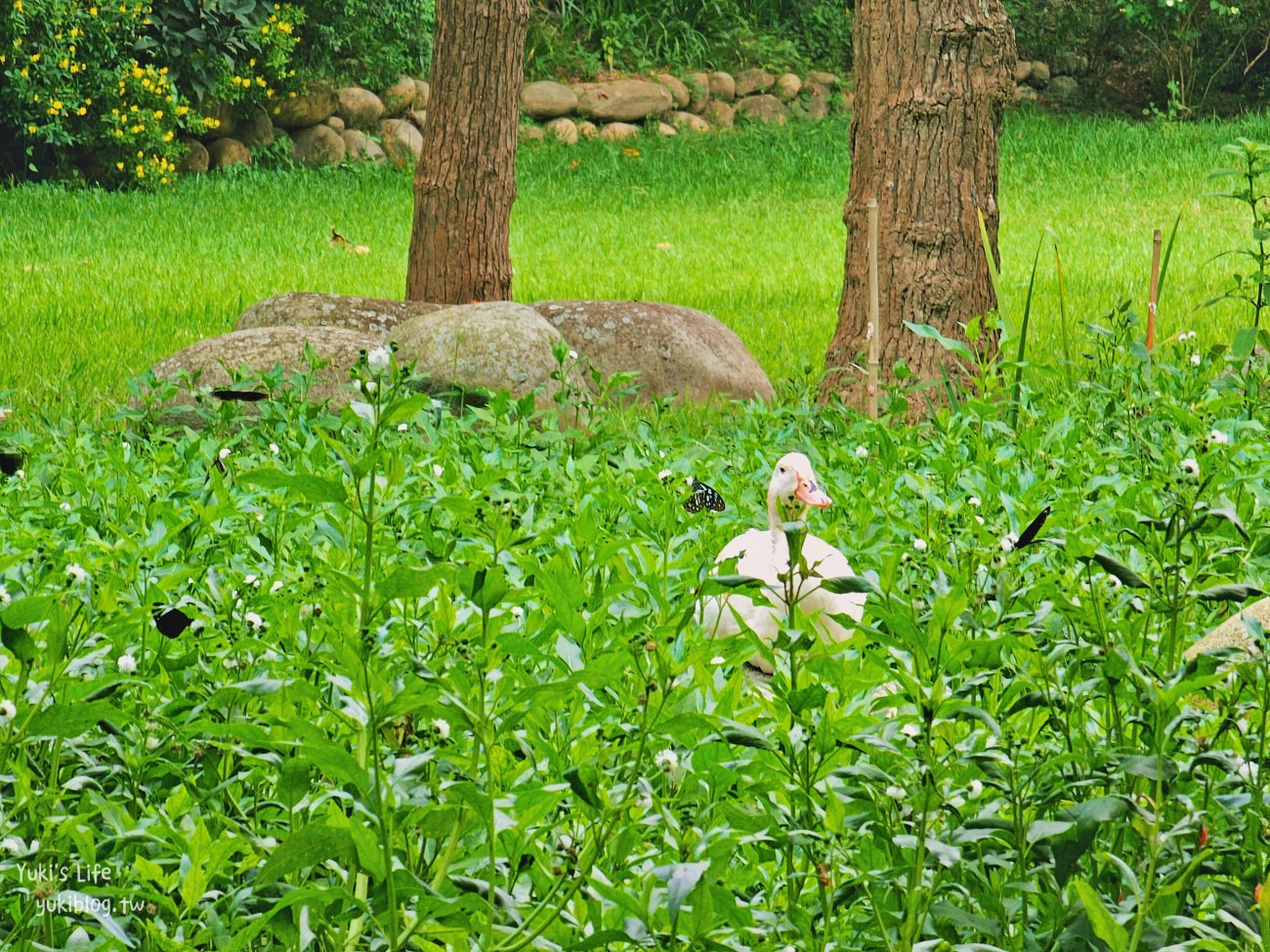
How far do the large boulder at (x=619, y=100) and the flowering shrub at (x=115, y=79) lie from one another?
395 centimetres

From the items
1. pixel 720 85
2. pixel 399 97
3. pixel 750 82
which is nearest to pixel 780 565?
pixel 399 97

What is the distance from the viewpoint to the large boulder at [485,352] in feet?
20.1

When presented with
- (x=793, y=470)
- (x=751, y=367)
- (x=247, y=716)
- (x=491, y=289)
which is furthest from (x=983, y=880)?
(x=491, y=289)

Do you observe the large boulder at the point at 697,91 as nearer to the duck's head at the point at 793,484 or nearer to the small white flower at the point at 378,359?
the duck's head at the point at 793,484

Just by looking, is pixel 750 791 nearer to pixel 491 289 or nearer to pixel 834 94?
pixel 491 289

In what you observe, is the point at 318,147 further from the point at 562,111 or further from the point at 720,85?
the point at 720,85

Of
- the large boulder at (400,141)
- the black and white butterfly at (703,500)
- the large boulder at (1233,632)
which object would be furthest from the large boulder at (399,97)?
the large boulder at (1233,632)

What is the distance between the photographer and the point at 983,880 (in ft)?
6.14

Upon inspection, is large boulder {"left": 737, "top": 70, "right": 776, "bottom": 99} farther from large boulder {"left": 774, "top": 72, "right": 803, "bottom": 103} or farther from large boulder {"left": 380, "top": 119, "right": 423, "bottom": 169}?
large boulder {"left": 380, "top": 119, "right": 423, "bottom": 169}

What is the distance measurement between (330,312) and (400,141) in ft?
33.8

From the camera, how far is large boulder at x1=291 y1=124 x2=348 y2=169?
1662 centimetres

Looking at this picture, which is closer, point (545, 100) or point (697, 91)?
point (545, 100)

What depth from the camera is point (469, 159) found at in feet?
27.0

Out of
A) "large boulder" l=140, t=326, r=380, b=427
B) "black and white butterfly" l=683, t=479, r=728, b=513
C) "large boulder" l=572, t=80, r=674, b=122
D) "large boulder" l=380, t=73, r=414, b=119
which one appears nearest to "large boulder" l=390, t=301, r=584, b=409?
"large boulder" l=140, t=326, r=380, b=427
